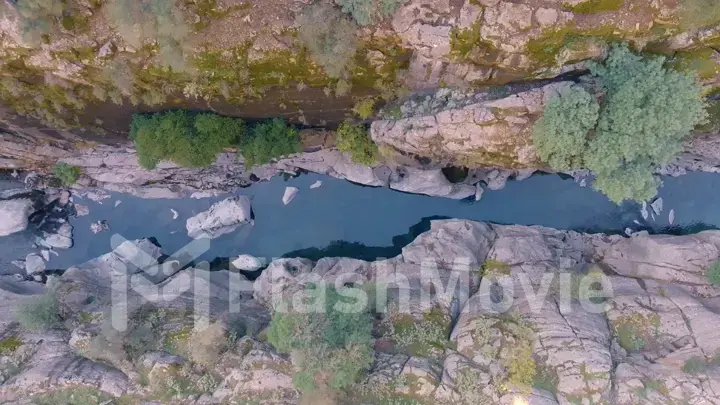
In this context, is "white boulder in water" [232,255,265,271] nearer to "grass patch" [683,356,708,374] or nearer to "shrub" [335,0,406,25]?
"shrub" [335,0,406,25]

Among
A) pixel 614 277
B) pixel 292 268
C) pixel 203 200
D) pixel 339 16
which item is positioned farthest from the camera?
pixel 203 200

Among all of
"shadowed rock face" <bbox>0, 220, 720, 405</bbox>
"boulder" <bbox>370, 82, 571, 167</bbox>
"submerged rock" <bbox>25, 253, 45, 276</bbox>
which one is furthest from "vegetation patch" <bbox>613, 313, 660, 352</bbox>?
"submerged rock" <bbox>25, 253, 45, 276</bbox>

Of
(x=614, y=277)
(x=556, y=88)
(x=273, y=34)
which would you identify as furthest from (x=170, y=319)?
(x=614, y=277)

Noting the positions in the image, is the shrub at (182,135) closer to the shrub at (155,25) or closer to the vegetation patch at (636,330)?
the shrub at (155,25)

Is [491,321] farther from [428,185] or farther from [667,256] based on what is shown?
[667,256]

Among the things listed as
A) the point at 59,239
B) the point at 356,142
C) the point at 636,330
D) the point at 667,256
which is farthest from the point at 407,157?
the point at 59,239

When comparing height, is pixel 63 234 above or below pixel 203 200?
below

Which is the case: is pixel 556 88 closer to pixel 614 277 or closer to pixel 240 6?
pixel 614 277

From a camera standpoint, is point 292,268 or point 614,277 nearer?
point 614,277
